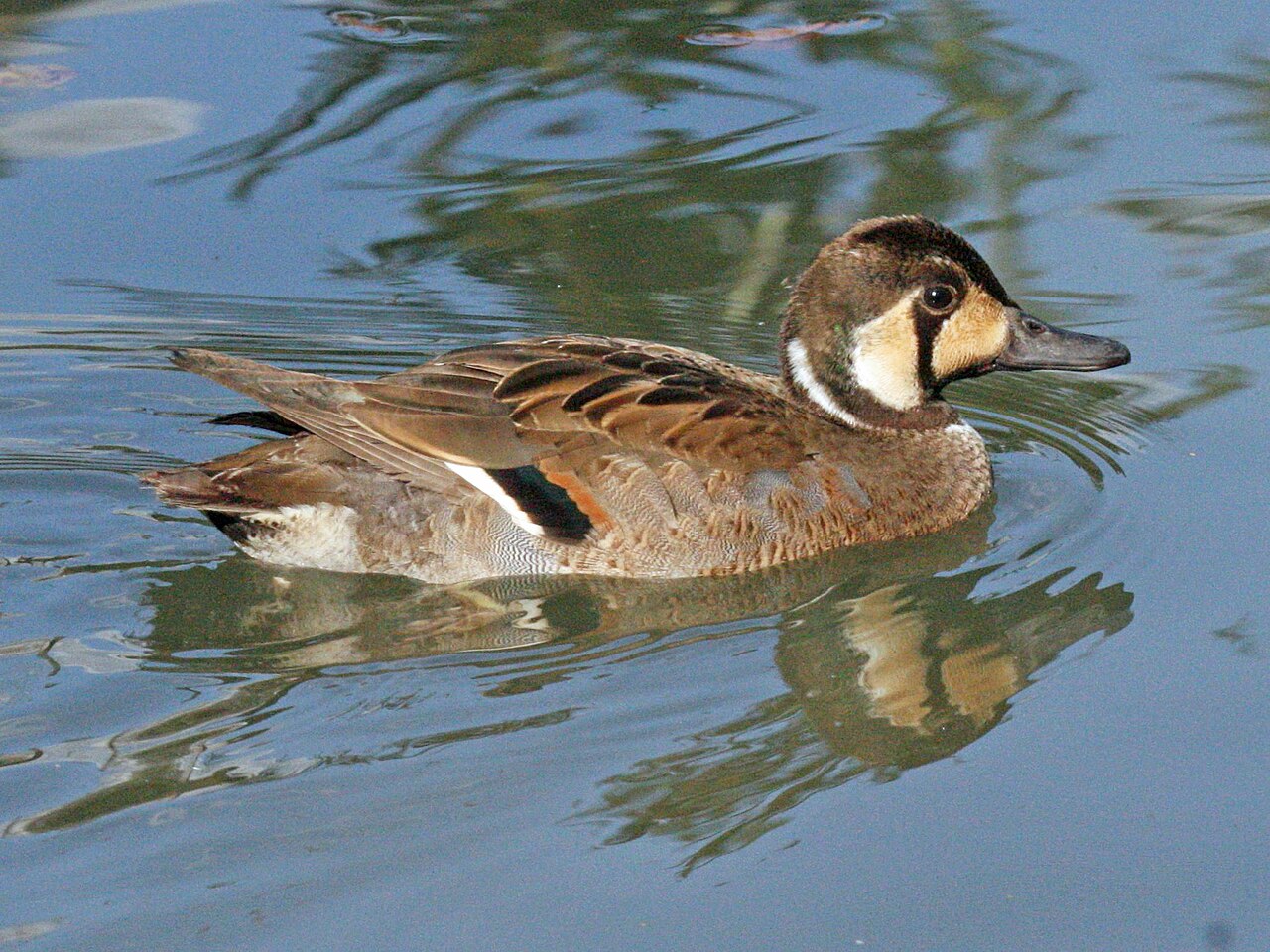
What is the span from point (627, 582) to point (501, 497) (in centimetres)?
56

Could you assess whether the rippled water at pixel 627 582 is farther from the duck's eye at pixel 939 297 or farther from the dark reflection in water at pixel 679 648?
the duck's eye at pixel 939 297

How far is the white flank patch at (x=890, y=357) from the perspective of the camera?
24.5 ft

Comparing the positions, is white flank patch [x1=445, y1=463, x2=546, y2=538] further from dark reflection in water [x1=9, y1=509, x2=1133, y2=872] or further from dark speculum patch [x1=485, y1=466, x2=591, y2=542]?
dark reflection in water [x1=9, y1=509, x2=1133, y2=872]

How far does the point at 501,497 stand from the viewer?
7008 millimetres

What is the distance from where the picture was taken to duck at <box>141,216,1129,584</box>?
276 inches

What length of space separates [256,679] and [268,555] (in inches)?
42.1

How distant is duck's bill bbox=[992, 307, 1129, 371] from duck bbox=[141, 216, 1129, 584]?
1.44 ft

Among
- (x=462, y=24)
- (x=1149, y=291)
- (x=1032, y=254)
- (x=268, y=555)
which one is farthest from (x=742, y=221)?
(x=268, y=555)

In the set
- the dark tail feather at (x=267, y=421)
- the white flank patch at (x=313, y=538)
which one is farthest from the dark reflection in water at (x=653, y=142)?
the white flank patch at (x=313, y=538)

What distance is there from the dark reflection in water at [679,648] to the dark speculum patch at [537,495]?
253 millimetres

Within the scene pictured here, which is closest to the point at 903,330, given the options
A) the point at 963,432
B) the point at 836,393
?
the point at 836,393

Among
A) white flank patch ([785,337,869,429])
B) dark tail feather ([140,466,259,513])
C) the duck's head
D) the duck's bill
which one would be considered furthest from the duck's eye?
dark tail feather ([140,466,259,513])

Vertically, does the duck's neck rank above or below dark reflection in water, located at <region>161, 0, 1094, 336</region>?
below

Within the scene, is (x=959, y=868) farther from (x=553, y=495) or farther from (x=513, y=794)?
(x=553, y=495)
